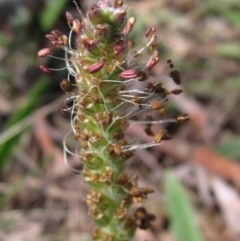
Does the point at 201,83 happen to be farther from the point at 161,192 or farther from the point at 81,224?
the point at 81,224

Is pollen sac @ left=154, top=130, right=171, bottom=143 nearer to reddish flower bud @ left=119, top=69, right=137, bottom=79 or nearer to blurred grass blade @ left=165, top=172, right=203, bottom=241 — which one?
reddish flower bud @ left=119, top=69, right=137, bottom=79

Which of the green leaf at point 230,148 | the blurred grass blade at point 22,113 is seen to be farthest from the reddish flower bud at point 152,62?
the green leaf at point 230,148

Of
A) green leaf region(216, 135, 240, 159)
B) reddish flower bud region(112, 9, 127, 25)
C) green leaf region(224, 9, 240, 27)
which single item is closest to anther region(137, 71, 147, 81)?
reddish flower bud region(112, 9, 127, 25)

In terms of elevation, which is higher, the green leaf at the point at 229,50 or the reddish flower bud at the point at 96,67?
the reddish flower bud at the point at 96,67

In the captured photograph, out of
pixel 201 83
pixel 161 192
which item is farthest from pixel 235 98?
pixel 161 192

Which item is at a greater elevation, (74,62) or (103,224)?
(74,62)

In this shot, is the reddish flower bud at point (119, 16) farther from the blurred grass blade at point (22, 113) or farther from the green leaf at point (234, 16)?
the green leaf at point (234, 16)

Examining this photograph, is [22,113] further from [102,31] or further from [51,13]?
[102,31]
